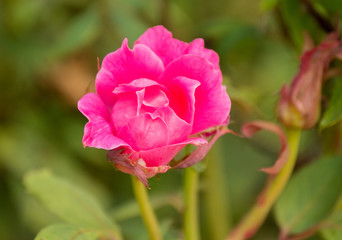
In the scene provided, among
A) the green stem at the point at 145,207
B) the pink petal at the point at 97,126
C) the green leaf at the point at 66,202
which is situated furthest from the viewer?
the green leaf at the point at 66,202

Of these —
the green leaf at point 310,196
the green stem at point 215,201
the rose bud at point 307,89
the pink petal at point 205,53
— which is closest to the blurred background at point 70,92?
the green stem at point 215,201

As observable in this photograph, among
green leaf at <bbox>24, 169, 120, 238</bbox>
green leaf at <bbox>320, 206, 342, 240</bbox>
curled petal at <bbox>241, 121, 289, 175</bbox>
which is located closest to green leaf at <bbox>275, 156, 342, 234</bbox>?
green leaf at <bbox>320, 206, 342, 240</bbox>

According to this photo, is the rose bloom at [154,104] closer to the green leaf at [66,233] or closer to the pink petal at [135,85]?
the pink petal at [135,85]

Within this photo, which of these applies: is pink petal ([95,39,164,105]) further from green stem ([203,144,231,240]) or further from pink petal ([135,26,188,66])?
green stem ([203,144,231,240])

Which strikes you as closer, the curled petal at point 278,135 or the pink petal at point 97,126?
the pink petal at point 97,126

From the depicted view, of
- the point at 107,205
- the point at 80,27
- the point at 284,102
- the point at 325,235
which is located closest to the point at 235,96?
the point at 284,102
